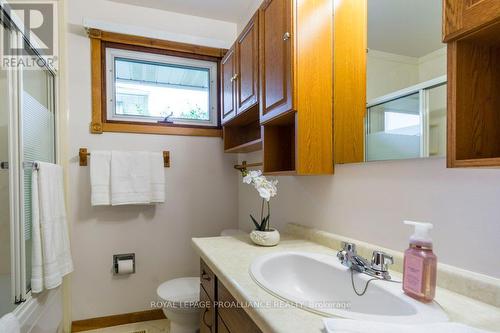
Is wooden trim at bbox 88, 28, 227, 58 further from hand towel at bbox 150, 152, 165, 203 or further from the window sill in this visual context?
hand towel at bbox 150, 152, 165, 203

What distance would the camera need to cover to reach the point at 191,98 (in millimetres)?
2475

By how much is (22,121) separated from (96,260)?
3.71ft

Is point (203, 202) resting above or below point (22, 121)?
below

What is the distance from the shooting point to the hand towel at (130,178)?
2029mm

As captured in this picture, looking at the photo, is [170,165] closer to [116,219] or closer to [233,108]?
[116,219]

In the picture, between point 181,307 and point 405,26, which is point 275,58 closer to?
point 405,26

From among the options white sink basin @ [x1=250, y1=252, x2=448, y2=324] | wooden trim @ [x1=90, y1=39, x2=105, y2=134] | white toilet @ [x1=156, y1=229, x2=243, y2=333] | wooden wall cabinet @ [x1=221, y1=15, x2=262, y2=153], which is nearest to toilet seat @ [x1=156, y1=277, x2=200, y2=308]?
white toilet @ [x1=156, y1=229, x2=243, y2=333]

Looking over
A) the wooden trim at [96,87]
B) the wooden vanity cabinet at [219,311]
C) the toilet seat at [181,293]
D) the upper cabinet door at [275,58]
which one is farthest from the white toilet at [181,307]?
the wooden trim at [96,87]

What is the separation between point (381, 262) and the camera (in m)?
0.90

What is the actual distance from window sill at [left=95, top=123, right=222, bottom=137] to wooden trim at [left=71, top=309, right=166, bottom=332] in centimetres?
139

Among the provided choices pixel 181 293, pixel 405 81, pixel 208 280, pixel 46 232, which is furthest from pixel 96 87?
pixel 405 81

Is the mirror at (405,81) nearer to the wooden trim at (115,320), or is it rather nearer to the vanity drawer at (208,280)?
the vanity drawer at (208,280)

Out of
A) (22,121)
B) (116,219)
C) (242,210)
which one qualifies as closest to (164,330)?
(116,219)

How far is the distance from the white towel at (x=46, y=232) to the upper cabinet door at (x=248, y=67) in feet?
3.85
